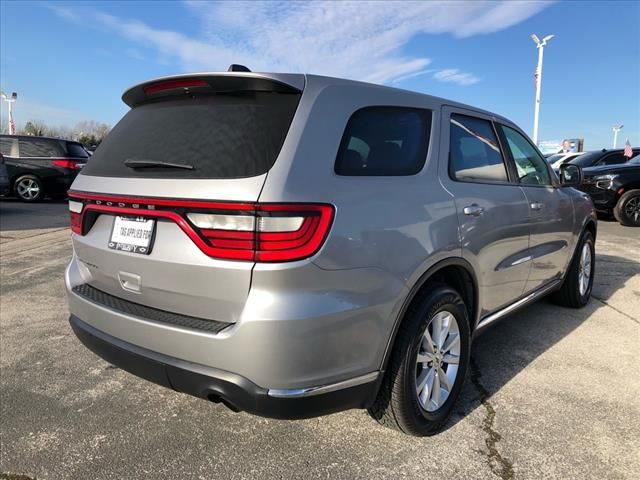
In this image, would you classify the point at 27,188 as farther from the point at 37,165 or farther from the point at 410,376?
the point at 410,376

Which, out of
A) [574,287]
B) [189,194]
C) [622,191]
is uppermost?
[189,194]

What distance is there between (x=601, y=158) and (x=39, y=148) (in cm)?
1477

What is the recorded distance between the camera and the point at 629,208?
1042 centimetres

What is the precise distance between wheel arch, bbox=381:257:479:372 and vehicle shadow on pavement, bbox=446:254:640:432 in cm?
43

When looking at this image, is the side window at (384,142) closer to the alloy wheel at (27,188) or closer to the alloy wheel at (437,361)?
the alloy wheel at (437,361)

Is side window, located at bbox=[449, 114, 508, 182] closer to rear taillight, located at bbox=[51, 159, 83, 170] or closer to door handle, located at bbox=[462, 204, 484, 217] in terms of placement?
door handle, located at bbox=[462, 204, 484, 217]

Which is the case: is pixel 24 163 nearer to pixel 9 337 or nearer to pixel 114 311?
pixel 9 337

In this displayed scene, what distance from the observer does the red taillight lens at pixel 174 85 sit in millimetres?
2228

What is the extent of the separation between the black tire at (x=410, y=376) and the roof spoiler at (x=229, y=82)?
115 cm

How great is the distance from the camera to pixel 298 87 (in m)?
2.07

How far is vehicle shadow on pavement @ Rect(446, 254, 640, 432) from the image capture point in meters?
2.95

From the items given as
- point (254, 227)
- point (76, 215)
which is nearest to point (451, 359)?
point (254, 227)

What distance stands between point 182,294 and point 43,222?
9.37 metres

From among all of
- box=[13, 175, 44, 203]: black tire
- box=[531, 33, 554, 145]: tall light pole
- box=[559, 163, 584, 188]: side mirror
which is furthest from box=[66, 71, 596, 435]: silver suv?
box=[531, 33, 554, 145]: tall light pole
